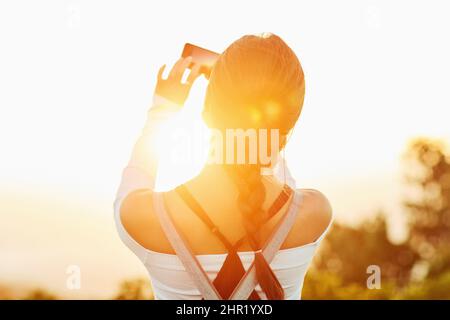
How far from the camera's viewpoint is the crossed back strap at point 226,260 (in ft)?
8.40

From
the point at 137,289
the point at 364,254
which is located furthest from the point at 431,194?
the point at 137,289

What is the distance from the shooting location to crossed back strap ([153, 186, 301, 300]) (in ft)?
8.40

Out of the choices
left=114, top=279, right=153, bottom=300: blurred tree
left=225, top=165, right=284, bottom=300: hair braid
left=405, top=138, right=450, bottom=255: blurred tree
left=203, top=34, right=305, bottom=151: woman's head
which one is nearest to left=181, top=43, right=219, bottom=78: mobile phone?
left=203, top=34, right=305, bottom=151: woman's head

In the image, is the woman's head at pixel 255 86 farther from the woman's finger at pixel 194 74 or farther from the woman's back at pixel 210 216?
the woman's finger at pixel 194 74

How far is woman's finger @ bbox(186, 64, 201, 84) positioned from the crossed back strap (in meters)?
0.55

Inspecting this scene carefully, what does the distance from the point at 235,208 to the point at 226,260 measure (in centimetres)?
22

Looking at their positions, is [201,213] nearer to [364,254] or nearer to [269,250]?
[269,250]

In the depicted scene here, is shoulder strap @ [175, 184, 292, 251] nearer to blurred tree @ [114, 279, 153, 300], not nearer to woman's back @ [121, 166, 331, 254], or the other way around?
woman's back @ [121, 166, 331, 254]

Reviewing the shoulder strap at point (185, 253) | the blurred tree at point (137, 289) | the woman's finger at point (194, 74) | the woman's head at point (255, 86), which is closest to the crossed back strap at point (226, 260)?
the shoulder strap at point (185, 253)

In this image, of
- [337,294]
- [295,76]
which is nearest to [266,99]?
[295,76]

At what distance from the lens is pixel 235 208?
2.65 metres
